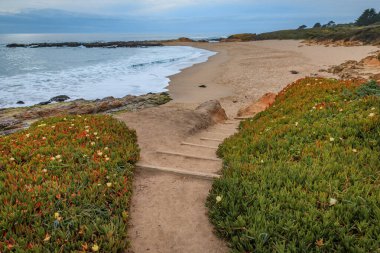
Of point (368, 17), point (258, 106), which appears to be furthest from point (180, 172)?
point (368, 17)

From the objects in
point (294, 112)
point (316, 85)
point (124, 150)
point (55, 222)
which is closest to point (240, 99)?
point (316, 85)

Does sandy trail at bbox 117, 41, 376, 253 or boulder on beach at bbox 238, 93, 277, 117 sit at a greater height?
sandy trail at bbox 117, 41, 376, 253

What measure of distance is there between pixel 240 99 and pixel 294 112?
10313 mm

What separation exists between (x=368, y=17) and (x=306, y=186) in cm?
11550

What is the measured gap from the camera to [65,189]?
4391 millimetres

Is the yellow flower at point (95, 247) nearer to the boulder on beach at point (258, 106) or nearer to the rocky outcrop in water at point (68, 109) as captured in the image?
the boulder on beach at point (258, 106)

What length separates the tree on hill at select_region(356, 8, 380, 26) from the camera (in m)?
95.2

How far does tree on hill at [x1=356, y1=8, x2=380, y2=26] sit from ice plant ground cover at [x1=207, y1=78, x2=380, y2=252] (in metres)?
110

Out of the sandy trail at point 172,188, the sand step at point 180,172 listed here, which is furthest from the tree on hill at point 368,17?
the sand step at point 180,172

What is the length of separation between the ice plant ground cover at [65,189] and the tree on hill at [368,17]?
113m

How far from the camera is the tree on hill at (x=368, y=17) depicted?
95188 mm

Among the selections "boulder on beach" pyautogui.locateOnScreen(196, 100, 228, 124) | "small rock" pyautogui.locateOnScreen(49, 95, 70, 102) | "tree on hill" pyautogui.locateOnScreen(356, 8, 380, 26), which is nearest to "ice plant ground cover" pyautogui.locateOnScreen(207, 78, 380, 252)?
"boulder on beach" pyautogui.locateOnScreen(196, 100, 228, 124)

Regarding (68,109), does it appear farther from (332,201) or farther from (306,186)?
(332,201)

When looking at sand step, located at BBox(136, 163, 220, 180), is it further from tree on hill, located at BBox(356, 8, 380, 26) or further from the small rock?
tree on hill, located at BBox(356, 8, 380, 26)
